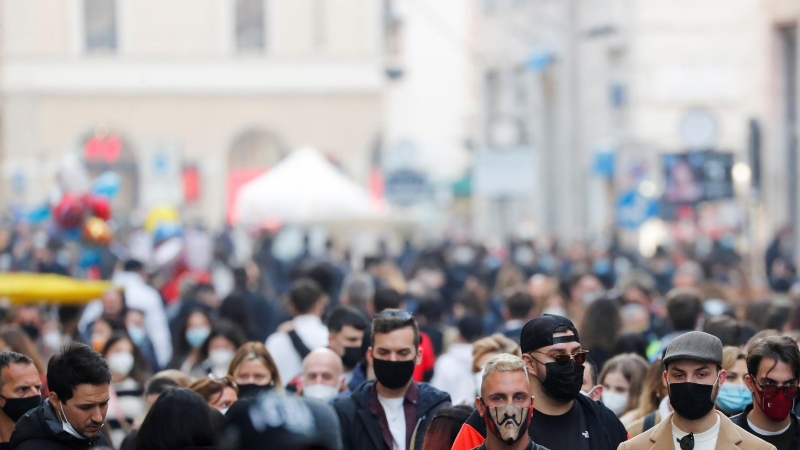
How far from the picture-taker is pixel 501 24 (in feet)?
135

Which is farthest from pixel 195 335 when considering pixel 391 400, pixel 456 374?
pixel 391 400

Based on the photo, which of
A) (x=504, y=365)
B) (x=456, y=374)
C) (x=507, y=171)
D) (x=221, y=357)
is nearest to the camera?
(x=504, y=365)

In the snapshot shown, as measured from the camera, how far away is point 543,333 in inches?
227

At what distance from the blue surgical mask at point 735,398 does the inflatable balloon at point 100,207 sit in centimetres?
1242

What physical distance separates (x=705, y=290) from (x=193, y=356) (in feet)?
16.1

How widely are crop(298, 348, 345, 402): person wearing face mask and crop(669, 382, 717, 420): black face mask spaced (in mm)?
2711

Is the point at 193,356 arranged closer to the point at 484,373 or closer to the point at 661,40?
the point at 484,373

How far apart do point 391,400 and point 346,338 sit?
1.79 m

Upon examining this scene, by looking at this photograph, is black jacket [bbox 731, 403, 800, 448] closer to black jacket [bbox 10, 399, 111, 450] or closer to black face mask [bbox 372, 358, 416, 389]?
black face mask [bbox 372, 358, 416, 389]

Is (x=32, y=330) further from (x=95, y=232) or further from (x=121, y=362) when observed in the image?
(x=95, y=232)

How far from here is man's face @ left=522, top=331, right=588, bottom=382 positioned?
225 inches

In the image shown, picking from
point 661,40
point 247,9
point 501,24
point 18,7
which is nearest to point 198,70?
point 247,9

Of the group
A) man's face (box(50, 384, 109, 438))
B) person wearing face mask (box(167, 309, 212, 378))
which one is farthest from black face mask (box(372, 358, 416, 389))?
person wearing face mask (box(167, 309, 212, 378))

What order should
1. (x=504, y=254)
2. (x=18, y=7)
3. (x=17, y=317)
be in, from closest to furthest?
(x=17, y=317) → (x=504, y=254) → (x=18, y=7)
